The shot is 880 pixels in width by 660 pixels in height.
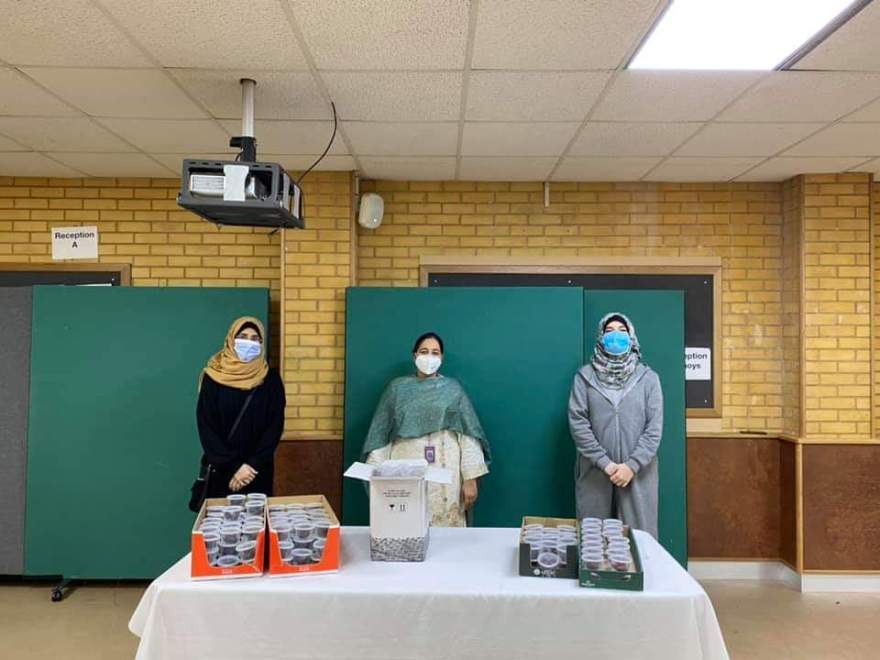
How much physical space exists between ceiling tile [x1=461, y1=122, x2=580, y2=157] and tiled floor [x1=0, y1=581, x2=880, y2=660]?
2.83 meters

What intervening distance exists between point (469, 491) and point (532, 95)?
6.95 ft

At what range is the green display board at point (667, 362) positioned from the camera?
14.3 feet

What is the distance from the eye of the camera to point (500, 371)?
437cm

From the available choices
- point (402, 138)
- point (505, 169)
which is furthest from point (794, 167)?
point (402, 138)

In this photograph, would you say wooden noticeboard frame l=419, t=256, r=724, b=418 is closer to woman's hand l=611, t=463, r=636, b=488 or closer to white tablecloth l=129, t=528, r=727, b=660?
woman's hand l=611, t=463, r=636, b=488

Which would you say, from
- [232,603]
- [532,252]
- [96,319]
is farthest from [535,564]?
[96,319]

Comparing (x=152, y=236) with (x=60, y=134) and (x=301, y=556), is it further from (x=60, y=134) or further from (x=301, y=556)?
(x=301, y=556)

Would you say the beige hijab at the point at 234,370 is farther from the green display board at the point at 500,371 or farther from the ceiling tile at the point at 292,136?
the ceiling tile at the point at 292,136

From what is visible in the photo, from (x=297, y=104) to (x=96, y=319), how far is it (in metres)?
2.08

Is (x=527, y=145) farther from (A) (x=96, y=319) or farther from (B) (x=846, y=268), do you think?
(A) (x=96, y=319)

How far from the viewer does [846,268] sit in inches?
184

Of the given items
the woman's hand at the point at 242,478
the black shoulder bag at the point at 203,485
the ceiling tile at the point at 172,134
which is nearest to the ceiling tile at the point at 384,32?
the ceiling tile at the point at 172,134

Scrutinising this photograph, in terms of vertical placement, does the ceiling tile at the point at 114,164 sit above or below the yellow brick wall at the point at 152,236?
above

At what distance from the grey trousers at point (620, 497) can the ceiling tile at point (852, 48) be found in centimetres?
210
